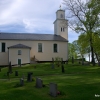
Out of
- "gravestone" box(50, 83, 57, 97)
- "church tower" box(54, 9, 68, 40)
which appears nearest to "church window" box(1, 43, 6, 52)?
"church tower" box(54, 9, 68, 40)

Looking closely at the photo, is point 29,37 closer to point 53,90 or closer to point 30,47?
point 30,47

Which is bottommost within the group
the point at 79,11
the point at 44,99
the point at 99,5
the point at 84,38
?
the point at 44,99

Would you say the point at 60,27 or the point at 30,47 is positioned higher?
the point at 60,27

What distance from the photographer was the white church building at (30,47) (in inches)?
1626

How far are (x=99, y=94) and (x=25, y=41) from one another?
35.6 meters

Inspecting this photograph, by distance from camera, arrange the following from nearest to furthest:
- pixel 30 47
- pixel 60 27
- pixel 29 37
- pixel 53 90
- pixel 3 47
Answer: pixel 53 90, pixel 30 47, pixel 3 47, pixel 29 37, pixel 60 27

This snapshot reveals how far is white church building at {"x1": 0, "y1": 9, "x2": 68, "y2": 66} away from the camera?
136 feet

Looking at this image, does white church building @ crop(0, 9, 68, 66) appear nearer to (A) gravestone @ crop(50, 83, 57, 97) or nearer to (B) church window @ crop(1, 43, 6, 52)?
(B) church window @ crop(1, 43, 6, 52)

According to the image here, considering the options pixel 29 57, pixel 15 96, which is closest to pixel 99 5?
pixel 15 96

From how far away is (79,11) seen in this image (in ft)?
120

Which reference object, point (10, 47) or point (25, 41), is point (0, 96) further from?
point (25, 41)

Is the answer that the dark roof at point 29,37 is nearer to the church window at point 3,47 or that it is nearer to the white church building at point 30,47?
the white church building at point 30,47

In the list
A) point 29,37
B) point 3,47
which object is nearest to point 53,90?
point 3,47

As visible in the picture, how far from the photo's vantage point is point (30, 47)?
142 feet
